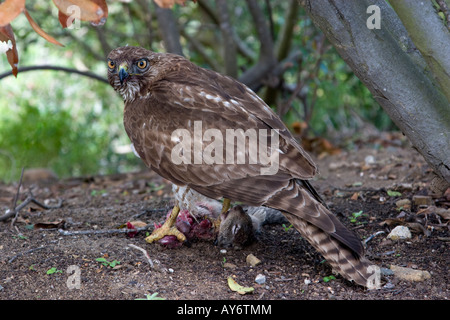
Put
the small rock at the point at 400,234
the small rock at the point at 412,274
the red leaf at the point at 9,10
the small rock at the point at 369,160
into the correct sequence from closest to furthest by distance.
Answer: the red leaf at the point at 9,10 < the small rock at the point at 412,274 < the small rock at the point at 400,234 < the small rock at the point at 369,160

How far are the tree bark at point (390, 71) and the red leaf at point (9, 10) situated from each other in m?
1.67

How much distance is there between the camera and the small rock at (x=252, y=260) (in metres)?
3.56

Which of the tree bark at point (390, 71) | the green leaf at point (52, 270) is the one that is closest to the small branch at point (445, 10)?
the tree bark at point (390, 71)

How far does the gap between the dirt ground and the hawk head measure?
104 cm

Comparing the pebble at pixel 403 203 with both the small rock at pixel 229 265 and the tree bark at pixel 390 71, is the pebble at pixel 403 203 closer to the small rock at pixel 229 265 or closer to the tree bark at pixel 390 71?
the tree bark at pixel 390 71

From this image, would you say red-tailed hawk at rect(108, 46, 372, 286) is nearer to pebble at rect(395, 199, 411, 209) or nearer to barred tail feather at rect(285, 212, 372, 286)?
barred tail feather at rect(285, 212, 372, 286)

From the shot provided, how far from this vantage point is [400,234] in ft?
12.4

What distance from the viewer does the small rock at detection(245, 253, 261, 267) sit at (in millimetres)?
3559

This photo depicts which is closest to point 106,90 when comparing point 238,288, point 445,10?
point 238,288

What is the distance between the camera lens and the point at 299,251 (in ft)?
12.5

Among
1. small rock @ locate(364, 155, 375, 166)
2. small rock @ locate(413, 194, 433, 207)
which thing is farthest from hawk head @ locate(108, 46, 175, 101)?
small rock @ locate(364, 155, 375, 166)

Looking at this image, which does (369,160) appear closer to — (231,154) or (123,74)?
(231,154)

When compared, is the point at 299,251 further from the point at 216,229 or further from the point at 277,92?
the point at 277,92

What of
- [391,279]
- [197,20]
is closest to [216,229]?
[391,279]
